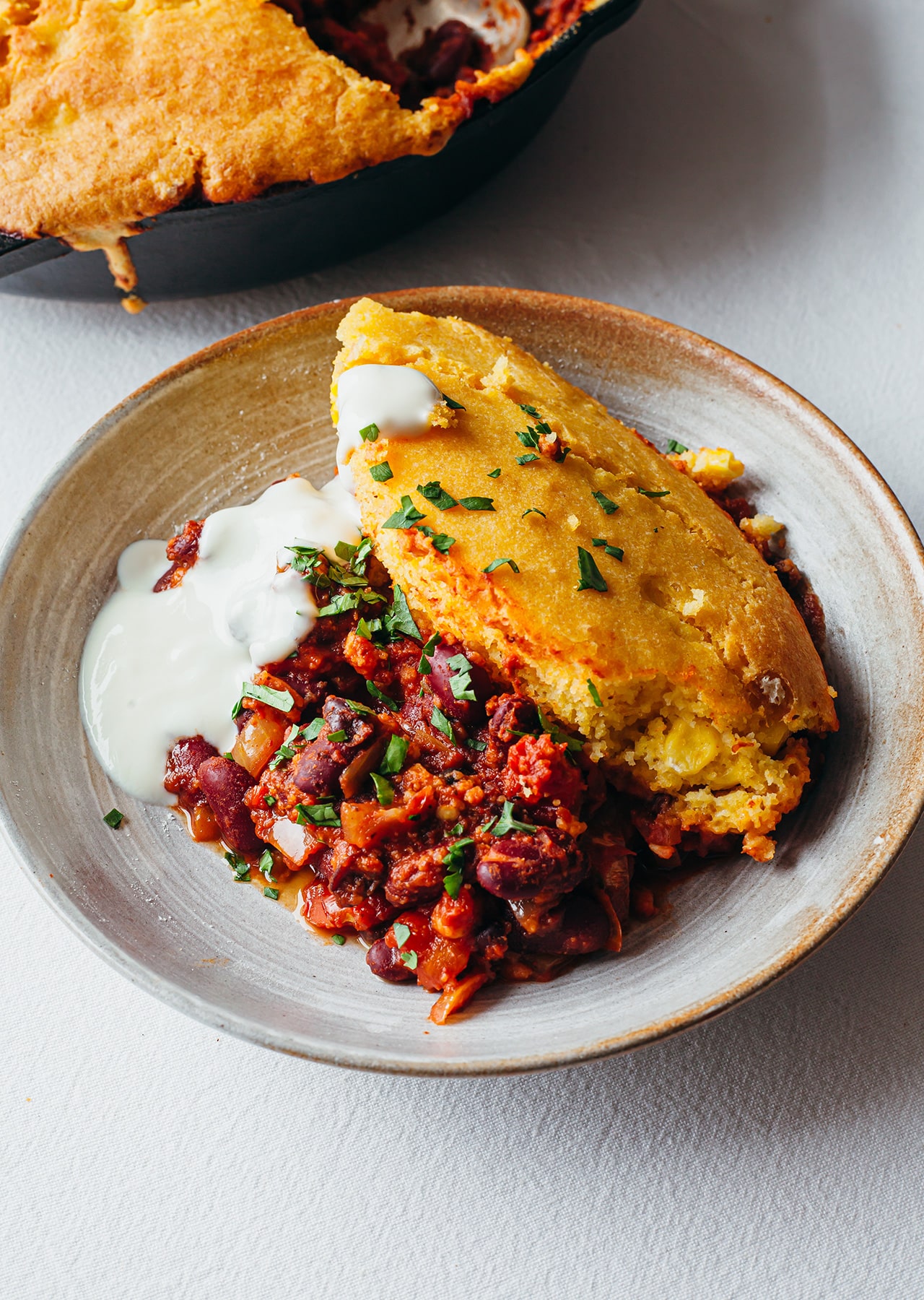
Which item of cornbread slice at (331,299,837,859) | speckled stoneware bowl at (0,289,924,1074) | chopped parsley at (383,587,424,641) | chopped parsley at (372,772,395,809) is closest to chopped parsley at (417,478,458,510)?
cornbread slice at (331,299,837,859)

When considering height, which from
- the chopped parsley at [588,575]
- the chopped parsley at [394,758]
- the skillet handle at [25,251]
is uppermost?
the skillet handle at [25,251]

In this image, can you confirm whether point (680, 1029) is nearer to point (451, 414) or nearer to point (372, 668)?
point (372, 668)

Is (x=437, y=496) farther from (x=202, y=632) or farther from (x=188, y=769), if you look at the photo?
(x=188, y=769)

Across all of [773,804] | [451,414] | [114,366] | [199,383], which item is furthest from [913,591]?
[114,366]

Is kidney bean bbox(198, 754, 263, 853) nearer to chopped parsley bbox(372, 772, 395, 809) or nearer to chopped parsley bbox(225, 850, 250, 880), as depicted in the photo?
chopped parsley bbox(225, 850, 250, 880)

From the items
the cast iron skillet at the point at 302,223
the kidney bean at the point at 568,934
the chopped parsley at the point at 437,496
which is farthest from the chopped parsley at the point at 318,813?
the cast iron skillet at the point at 302,223

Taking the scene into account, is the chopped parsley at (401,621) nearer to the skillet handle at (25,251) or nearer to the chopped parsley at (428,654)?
the chopped parsley at (428,654)
